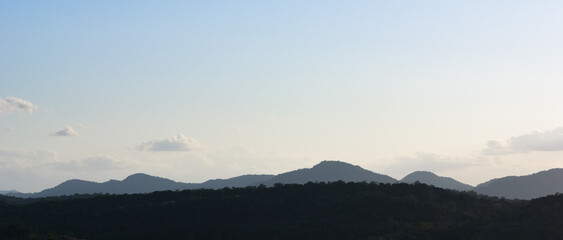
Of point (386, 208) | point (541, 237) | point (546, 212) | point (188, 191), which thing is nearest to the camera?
point (541, 237)

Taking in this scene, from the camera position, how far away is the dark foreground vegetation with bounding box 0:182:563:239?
85.0 m

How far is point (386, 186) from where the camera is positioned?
375 ft

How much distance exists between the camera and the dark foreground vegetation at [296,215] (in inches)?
3346

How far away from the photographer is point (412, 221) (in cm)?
9350

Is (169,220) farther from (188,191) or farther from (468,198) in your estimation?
(468,198)

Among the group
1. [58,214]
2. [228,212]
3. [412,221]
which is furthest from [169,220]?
[412,221]

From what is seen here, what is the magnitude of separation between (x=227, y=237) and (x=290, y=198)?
23.2 metres

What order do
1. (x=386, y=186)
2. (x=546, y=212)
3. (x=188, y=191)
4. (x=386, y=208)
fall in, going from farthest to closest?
1. (x=188, y=191)
2. (x=386, y=186)
3. (x=386, y=208)
4. (x=546, y=212)

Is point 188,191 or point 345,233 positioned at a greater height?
point 188,191

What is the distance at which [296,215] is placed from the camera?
100750 mm

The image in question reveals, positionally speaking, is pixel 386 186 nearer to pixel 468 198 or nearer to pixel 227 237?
pixel 468 198

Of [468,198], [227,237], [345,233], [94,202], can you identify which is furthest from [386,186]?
[94,202]

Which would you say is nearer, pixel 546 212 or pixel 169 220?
pixel 546 212

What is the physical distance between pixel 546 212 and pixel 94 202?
250ft
